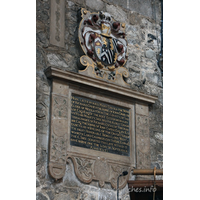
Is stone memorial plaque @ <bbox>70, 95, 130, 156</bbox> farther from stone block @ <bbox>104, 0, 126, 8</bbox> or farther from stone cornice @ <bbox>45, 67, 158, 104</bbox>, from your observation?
stone block @ <bbox>104, 0, 126, 8</bbox>

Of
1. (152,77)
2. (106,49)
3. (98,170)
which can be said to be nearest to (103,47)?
(106,49)

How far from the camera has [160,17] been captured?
939cm

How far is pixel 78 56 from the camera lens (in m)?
7.84

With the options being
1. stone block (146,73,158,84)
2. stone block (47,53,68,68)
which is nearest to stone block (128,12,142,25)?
stone block (146,73,158,84)

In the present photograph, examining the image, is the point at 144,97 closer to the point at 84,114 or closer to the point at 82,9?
the point at 84,114

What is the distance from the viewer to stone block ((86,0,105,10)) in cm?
835

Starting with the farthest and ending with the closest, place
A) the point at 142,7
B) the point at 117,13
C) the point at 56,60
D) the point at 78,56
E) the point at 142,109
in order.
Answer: the point at 142,7
the point at 117,13
the point at 142,109
the point at 78,56
the point at 56,60

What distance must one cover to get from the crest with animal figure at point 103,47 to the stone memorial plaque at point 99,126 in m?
0.46

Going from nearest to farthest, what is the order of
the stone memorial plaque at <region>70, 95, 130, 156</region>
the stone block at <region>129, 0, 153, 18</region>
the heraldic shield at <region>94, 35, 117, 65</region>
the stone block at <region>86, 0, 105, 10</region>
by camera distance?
the stone memorial plaque at <region>70, 95, 130, 156</region> < the heraldic shield at <region>94, 35, 117, 65</region> < the stone block at <region>86, 0, 105, 10</region> < the stone block at <region>129, 0, 153, 18</region>

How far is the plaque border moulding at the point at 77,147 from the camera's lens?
7.05m

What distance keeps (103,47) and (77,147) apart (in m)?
1.75

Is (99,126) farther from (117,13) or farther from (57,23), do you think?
(117,13)

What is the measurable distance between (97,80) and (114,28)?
1169 mm

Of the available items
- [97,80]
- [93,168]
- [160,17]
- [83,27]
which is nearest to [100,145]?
[93,168]
